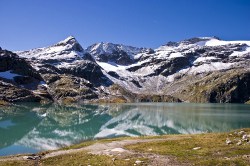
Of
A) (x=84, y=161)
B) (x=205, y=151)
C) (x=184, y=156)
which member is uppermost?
(x=205, y=151)

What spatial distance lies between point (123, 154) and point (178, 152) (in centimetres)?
812

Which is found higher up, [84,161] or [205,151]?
[205,151]

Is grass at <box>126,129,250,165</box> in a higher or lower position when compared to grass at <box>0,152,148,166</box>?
higher

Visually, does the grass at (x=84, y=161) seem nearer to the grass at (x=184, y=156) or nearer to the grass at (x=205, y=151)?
the grass at (x=184, y=156)

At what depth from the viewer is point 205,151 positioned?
153 feet

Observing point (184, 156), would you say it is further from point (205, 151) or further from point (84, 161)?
point (84, 161)

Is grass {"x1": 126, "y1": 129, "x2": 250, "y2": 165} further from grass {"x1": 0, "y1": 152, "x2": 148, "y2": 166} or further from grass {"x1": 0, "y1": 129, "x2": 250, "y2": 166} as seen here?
grass {"x1": 0, "y1": 152, "x2": 148, "y2": 166}

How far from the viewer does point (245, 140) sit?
50.9 meters

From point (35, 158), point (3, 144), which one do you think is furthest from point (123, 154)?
point (3, 144)

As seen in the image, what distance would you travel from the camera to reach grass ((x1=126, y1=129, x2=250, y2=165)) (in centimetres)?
3884

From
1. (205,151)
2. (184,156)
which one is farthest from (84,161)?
(205,151)

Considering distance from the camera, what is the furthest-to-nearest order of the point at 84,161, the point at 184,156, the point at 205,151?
the point at 205,151 < the point at 184,156 < the point at 84,161


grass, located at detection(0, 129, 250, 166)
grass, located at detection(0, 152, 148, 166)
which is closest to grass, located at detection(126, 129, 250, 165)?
grass, located at detection(0, 129, 250, 166)

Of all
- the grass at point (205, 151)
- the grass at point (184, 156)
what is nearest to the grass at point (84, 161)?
the grass at point (184, 156)
